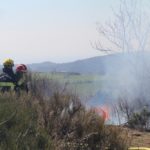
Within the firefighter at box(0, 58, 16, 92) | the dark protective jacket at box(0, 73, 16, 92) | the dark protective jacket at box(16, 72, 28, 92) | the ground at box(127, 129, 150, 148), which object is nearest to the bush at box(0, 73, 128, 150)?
the ground at box(127, 129, 150, 148)

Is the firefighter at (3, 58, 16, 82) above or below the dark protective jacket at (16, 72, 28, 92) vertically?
above

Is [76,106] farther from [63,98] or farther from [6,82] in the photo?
[6,82]

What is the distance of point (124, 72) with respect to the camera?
1220 inches

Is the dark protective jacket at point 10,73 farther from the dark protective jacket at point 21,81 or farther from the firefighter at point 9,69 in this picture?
the dark protective jacket at point 21,81

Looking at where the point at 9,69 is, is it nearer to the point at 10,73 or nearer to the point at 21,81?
the point at 10,73

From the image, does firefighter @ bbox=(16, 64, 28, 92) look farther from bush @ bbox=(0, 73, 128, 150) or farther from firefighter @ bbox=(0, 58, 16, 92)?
bush @ bbox=(0, 73, 128, 150)

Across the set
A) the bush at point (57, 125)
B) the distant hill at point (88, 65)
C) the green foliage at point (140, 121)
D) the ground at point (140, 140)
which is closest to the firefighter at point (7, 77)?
the ground at point (140, 140)

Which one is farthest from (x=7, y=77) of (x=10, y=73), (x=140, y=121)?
(x=140, y=121)

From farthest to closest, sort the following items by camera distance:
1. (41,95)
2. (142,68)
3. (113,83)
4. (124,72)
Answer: (113,83) → (124,72) → (142,68) → (41,95)

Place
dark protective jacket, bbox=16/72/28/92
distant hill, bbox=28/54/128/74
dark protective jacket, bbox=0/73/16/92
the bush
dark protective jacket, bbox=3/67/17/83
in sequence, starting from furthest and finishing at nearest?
distant hill, bbox=28/54/128/74 < dark protective jacket, bbox=3/67/17/83 < dark protective jacket, bbox=16/72/28/92 < dark protective jacket, bbox=0/73/16/92 < the bush

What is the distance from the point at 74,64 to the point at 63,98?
49806mm

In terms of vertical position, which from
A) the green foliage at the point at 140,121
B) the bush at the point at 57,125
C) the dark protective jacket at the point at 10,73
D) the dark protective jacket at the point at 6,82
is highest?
the dark protective jacket at the point at 10,73

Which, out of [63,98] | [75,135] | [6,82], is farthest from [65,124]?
[6,82]

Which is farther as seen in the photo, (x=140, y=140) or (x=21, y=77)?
(x=21, y=77)
